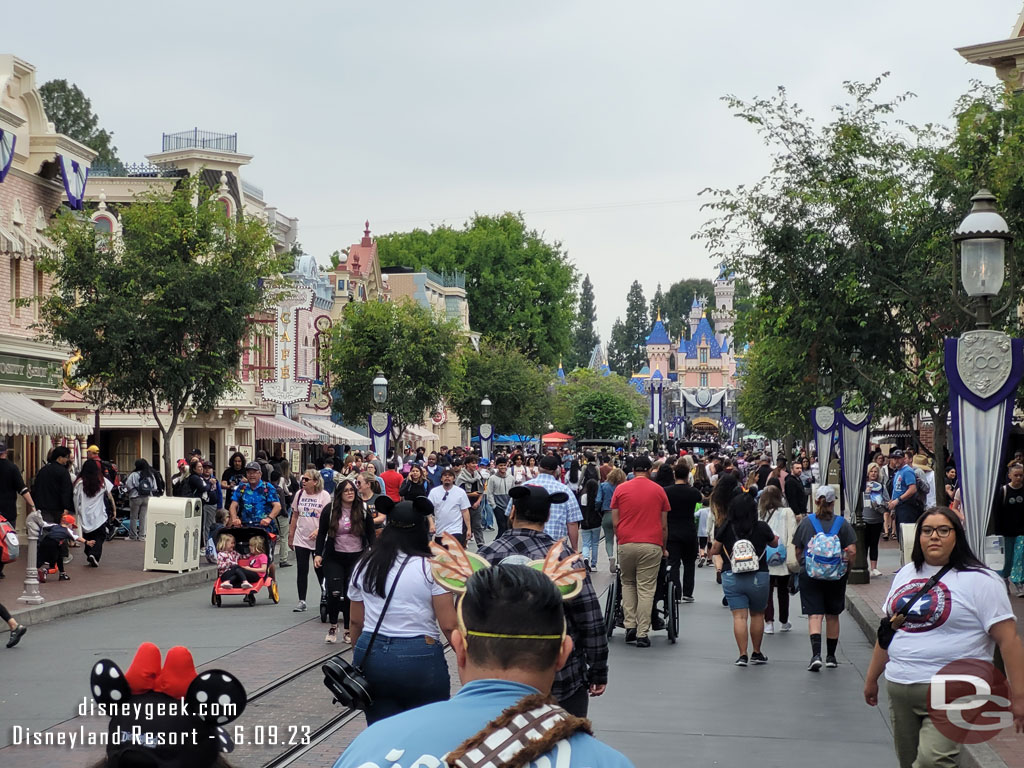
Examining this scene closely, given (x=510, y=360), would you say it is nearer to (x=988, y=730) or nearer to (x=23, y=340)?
(x=23, y=340)

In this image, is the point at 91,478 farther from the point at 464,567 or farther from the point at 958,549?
the point at 464,567

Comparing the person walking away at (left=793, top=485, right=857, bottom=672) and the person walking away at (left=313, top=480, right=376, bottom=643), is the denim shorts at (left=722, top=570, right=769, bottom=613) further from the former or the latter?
the person walking away at (left=313, top=480, right=376, bottom=643)

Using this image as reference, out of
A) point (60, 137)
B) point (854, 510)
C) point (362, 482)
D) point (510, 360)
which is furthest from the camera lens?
point (510, 360)

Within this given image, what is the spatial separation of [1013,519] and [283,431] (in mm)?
35821

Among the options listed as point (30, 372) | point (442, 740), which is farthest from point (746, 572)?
point (30, 372)

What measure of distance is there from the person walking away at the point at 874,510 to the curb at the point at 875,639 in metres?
3.36

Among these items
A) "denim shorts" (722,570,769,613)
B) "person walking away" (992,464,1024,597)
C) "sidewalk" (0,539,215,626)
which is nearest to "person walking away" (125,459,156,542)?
"sidewalk" (0,539,215,626)

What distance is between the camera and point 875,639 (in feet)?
45.1

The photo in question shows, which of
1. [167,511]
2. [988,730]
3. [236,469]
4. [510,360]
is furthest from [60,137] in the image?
[510,360]

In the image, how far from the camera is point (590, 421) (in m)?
106

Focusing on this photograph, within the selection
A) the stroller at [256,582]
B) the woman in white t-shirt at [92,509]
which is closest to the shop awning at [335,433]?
the woman in white t-shirt at [92,509]

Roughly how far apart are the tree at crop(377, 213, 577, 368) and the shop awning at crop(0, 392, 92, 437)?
5376 cm

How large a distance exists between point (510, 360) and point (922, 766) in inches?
2411

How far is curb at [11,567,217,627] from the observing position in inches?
613
